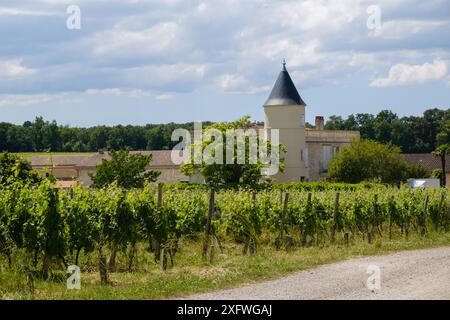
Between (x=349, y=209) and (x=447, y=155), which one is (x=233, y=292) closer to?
(x=349, y=209)

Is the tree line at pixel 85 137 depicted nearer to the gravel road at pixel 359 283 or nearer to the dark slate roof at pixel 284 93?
the dark slate roof at pixel 284 93

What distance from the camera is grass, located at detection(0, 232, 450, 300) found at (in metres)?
12.0

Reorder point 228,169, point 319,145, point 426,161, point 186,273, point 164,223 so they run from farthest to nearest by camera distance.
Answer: point 426,161
point 319,145
point 228,169
point 164,223
point 186,273

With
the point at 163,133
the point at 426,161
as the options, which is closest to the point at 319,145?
the point at 426,161

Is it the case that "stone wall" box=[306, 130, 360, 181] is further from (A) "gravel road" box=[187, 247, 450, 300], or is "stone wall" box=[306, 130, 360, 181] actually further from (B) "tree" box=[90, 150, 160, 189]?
(A) "gravel road" box=[187, 247, 450, 300]

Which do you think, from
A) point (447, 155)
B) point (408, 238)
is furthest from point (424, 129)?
point (408, 238)

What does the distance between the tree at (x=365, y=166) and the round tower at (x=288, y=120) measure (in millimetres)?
5883

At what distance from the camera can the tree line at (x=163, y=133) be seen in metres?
107

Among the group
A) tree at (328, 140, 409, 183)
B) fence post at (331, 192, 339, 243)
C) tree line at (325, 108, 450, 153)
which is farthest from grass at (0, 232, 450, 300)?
tree line at (325, 108, 450, 153)

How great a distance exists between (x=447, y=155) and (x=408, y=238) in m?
56.8

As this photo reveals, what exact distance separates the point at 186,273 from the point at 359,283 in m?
3.18

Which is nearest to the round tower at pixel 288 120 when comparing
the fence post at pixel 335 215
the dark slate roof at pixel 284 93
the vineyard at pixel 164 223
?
the dark slate roof at pixel 284 93

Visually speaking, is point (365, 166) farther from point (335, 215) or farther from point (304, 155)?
point (335, 215)

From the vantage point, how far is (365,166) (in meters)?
66.1
